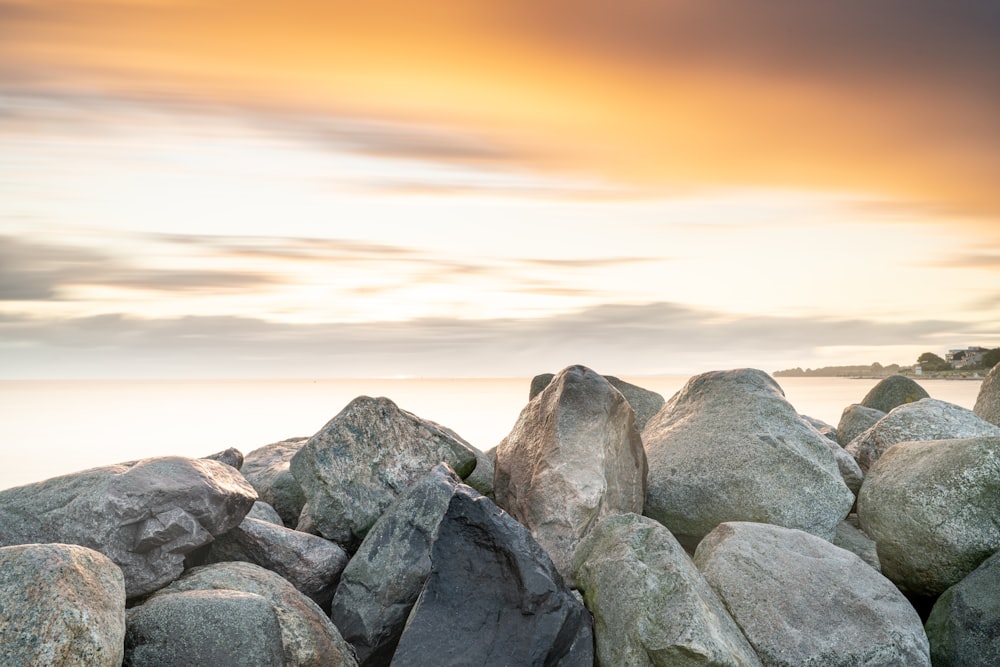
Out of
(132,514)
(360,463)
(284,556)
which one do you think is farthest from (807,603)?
(132,514)

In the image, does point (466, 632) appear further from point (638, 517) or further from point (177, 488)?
point (177, 488)

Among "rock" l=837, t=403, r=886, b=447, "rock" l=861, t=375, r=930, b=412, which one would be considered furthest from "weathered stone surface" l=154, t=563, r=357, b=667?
"rock" l=861, t=375, r=930, b=412

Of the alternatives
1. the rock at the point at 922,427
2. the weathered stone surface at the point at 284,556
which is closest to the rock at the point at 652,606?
the weathered stone surface at the point at 284,556

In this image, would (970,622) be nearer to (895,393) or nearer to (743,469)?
(743,469)

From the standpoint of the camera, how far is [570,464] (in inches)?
416

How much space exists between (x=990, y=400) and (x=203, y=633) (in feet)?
44.3

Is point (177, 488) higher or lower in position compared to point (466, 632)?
higher

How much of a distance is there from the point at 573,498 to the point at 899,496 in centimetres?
378

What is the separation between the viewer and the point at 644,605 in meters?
8.27

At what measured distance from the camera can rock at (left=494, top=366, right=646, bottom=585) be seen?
1022cm

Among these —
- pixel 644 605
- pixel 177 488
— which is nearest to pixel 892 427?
pixel 644 605

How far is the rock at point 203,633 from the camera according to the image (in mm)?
7488

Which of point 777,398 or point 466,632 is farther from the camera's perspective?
point 777,398

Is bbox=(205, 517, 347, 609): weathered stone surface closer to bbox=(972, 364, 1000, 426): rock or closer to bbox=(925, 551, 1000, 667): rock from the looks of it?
bbox=(925, 551, 1000, 667): rock
